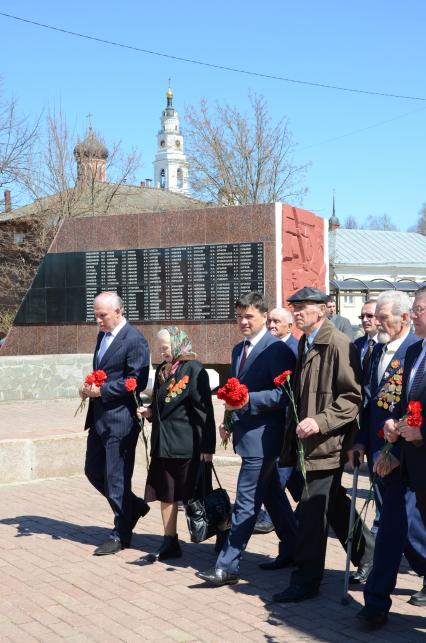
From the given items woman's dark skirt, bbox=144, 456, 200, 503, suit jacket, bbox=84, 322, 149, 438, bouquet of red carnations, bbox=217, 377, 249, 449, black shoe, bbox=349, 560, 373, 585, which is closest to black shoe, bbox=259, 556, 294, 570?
Answer: black shoe, bbox=349, 560, 373, 585

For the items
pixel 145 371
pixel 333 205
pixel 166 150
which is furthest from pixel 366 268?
pixel 166 150

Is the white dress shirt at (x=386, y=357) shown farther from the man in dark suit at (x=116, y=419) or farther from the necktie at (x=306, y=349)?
the man in dark suit at (x=116, y=419)

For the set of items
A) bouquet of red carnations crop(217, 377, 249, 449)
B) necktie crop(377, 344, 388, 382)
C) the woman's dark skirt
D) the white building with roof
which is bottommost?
the woman's dark skirt

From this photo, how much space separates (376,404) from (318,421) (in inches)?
18.4

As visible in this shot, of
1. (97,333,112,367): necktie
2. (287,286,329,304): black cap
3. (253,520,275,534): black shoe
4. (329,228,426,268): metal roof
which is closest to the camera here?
(287,286,329,304): black cap

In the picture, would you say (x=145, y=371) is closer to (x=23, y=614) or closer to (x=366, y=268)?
(x=23, y=614)

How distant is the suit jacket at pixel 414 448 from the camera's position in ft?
14.0

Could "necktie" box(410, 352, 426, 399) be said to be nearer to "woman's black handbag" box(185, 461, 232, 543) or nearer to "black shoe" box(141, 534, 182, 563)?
"woman's black handbag" box(185, 461, 232, 543)

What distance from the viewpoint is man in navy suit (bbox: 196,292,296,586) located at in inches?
208

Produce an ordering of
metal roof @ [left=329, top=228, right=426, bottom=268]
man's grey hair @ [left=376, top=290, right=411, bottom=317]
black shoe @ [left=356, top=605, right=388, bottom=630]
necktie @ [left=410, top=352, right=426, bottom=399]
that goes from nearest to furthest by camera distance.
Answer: necktie @ [left=410, top=352, right=426, bottom=399] < black shoe @ [left=356, top=605, right=388, bottom=630] < man's grey hair @ [left=376, top=290, right=411, bottom=317] < metal roof @ [left=329, top=228, right=426, bottom=268]

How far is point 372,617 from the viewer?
4.48 m

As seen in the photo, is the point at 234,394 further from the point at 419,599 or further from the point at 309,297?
the point at 419,599

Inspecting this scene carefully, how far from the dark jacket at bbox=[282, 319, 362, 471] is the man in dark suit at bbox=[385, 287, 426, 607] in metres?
0.42

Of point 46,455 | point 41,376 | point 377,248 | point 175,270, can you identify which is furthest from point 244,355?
point 377,248
